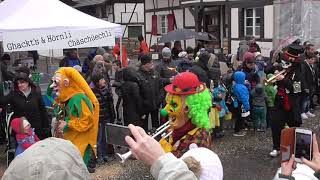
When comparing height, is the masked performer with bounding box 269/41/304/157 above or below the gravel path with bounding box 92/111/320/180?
above

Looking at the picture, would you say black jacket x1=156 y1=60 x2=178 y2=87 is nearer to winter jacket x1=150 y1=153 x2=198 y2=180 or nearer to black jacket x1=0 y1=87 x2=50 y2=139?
Answer: black jacket x1=0 y1=87 x2=50 y2=139

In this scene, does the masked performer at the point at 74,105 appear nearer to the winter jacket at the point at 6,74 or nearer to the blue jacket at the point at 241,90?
the blue jacket at the point at 241,90

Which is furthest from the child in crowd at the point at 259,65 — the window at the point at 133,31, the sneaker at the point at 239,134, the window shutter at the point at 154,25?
the window at the point at 133,31

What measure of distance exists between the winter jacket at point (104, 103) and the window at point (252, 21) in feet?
36.8

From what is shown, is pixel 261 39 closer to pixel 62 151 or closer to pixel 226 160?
pixel 226 160

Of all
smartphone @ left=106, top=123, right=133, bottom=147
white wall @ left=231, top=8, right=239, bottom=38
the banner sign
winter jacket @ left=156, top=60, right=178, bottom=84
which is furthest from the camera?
white wall @ left=231, top=8, right=239, bottom=38

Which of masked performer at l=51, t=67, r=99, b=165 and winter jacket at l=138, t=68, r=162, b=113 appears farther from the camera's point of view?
winter jacket at l=138, t=68, r=162, b=113

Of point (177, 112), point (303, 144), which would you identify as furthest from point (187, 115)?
point (303, 144)

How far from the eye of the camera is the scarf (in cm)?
349

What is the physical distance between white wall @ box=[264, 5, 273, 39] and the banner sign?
9198mm

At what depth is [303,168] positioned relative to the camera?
2498mm

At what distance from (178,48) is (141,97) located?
4.72m

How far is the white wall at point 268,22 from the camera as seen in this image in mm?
16094

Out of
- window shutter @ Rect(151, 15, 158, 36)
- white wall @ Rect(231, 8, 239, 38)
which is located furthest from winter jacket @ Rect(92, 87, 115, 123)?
window shutter @ Rect(151, 15, 158, 36)
